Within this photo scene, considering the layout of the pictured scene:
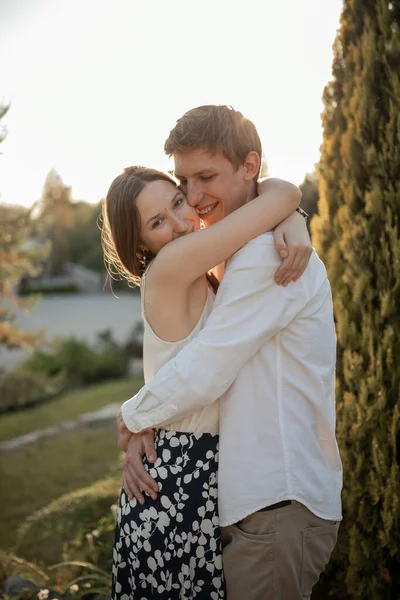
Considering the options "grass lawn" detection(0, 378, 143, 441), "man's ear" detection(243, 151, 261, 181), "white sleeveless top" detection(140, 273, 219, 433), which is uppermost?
"man's ear" detection(243, 151, 261, 181)

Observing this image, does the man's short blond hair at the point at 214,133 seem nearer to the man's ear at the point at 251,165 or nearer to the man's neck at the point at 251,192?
the man's ear at the point at 251,165

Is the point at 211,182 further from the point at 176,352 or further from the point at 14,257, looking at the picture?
the point at 14,257

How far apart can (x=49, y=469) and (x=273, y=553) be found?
21.9ft

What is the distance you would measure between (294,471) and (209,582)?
1.61ft

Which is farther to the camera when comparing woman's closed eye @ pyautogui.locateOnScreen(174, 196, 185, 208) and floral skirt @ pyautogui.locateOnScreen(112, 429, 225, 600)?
woman's closed eye @ pyautogui.locateOnScreen(174, 196, 185, 208)

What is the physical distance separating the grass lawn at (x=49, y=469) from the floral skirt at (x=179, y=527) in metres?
4.00

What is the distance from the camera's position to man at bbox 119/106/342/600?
6.38 feet

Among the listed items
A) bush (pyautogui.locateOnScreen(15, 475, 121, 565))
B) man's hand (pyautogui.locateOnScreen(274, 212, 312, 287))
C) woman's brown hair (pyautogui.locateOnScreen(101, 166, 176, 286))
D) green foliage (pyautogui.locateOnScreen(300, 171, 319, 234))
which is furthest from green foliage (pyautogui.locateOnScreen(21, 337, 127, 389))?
man's hand (pyautogui.locateOnScreen(274, 212, 312, 287))

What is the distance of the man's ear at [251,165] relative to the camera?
7.48 ft

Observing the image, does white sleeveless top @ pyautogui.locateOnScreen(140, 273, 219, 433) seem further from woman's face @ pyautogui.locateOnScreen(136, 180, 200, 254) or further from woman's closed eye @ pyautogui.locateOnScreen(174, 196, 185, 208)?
woman's closed eye @ pyautogui.locateOnScreen(174, 196, 185, 208)

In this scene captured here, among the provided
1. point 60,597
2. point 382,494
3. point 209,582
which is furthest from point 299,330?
point 60,597

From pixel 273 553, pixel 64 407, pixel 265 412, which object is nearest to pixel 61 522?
pixel 273 553

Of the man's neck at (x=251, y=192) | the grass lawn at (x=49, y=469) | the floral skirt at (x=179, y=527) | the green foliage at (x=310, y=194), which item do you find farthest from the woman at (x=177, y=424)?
the grass lawn at (x=49, y=469)

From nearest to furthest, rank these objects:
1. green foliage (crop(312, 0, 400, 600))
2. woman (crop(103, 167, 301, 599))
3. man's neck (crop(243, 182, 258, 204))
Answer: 1. woman (crop(103, 167, 301, 599))
2. man's neck (crop(243, 182, 258, 204))
3. green foliage (crop(312, 0, 400, 600))
